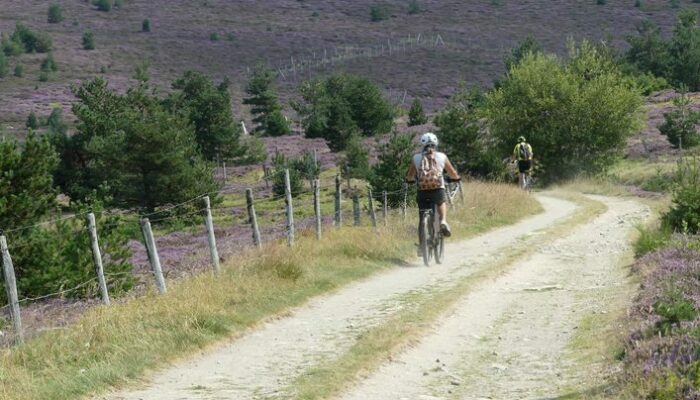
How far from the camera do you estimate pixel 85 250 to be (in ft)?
63.1

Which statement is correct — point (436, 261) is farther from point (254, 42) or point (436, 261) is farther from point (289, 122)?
point (254, 42)

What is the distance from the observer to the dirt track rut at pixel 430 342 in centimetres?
838

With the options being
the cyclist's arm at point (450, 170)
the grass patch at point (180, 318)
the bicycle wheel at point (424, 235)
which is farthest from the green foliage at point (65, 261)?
the cyclist's arm at point (450, 170)

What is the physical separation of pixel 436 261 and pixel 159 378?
339 inches

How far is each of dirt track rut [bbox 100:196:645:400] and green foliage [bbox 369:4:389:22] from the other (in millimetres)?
139170

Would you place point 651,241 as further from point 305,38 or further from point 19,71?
point 305,38

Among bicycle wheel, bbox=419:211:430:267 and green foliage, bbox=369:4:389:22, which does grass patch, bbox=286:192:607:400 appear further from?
green foliage, bbox=369:4:389:22

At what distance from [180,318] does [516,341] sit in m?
3.69

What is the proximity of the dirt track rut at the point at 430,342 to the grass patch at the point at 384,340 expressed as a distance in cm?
13

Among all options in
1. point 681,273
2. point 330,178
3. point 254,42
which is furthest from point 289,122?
point 681,273

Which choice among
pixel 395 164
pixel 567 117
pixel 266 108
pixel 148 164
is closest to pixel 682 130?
pixel 567 117

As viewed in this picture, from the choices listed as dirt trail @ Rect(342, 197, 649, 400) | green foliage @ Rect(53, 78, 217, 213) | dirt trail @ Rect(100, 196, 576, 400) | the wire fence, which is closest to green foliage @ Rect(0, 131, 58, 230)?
the wire fence

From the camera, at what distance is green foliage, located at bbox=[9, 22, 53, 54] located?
135875 mm

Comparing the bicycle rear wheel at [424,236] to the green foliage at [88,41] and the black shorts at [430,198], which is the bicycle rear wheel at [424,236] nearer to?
the black shorts at [430,198]
